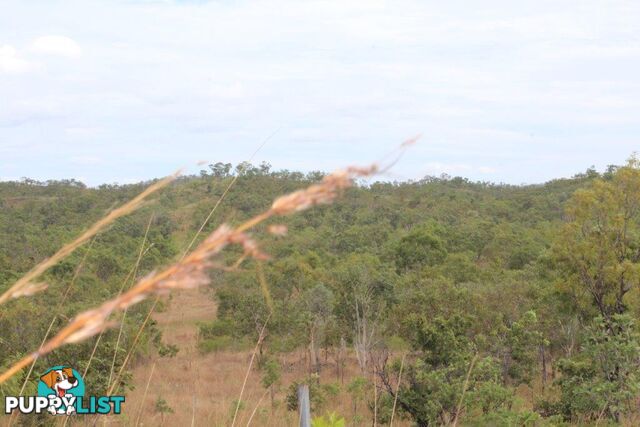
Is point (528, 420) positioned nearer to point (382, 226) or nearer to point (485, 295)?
point (485, 295)

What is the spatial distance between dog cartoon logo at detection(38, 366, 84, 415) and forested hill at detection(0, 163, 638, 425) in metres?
0.22

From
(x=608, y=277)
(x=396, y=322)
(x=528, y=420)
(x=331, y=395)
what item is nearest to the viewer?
(x=528, y=420)

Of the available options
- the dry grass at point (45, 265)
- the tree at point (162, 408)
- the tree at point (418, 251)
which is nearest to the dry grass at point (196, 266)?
the dry grass at point (45, 265)

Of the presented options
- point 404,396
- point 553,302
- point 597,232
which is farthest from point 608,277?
point 553,302

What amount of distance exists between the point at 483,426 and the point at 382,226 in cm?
2969

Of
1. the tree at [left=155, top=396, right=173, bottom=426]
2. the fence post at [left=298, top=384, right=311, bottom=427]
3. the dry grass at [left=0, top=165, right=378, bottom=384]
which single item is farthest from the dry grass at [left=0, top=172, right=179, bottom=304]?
the tree at [left=155, top=396, right=173, bottom=426]

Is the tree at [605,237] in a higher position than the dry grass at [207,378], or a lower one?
higher

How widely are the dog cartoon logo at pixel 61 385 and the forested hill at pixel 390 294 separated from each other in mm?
224

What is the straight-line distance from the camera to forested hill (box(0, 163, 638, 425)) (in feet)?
24.9

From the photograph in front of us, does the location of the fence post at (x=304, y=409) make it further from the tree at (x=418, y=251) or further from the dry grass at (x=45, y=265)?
the tree at (x=418, y=251)

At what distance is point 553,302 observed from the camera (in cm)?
1543

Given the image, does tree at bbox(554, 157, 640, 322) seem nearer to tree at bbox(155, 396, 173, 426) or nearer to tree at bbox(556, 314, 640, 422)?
tree at bbox(556, 314, 640, 422)

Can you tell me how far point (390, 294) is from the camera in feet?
58.1

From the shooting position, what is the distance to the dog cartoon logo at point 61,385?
79.5 inches
